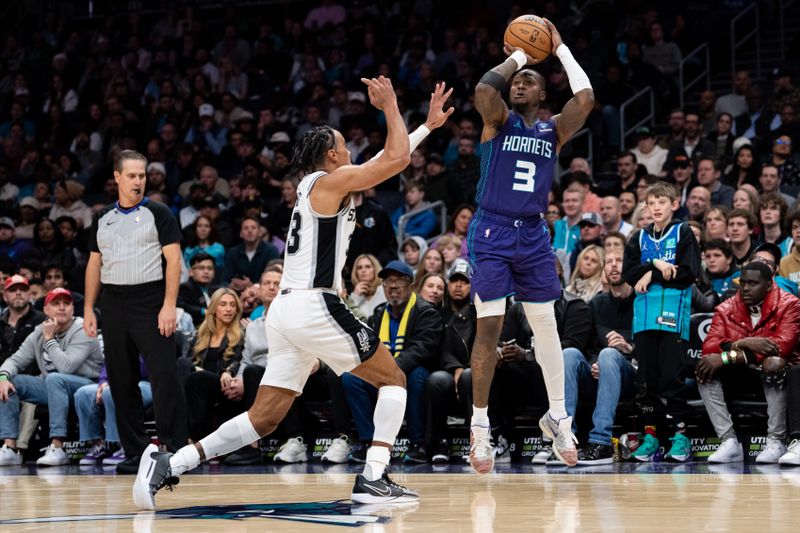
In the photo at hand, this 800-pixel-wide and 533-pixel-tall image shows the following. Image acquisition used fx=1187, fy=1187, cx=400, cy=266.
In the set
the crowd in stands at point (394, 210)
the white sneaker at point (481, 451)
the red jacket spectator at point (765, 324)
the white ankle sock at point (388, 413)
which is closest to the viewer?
the white ankle sock at point (388, 413)

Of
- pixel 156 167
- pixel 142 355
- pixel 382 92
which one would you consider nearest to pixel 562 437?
pixel 382 92

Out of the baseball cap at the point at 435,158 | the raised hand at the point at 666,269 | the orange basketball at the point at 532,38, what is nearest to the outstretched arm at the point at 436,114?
the orange basketball at the point at 532,38

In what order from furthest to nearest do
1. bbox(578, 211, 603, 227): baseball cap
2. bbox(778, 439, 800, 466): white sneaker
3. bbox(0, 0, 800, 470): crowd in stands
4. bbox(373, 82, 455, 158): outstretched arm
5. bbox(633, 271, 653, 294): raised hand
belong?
bbox(578, 211, 603, 227): baseball cap, bbox(0, 0, 800, 470): crowd in stands, bbox(633, 271, 653, 294): raised hand, bbox(778, 439, 800, 466): white sneaker, bbox(373, 82, 455, 158): outstretched arm

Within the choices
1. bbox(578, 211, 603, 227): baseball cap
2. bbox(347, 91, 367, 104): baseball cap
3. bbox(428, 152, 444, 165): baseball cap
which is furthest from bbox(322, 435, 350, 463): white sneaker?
bbox(347, 91, 367, 104): baseball cap

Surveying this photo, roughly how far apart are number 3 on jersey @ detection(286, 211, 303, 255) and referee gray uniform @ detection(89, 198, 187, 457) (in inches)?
93.2

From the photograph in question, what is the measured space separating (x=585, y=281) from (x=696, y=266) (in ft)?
4.44

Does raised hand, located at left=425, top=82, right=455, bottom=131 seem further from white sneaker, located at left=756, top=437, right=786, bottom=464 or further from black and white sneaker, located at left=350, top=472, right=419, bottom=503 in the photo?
white sneaker, located at left=756, top=437, right=786, bottom=464

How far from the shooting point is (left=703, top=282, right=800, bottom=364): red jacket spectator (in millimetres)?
8508

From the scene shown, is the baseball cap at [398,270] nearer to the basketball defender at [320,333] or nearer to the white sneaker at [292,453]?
the white sneaker at [292,453]

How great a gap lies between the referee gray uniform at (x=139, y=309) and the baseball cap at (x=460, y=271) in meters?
2.71

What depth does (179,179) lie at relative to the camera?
1602cm

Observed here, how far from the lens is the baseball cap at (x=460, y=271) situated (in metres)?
→ 10.2

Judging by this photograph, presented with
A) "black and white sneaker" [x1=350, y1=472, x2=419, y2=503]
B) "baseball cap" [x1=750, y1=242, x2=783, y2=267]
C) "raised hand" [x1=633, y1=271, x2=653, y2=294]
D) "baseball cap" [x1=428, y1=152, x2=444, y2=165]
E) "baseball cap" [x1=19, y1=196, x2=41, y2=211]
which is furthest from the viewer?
"baseball cap" [x1=19, y1=196, x2=41, y2=211]

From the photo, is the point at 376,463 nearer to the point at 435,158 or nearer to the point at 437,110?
the point at 437,110
